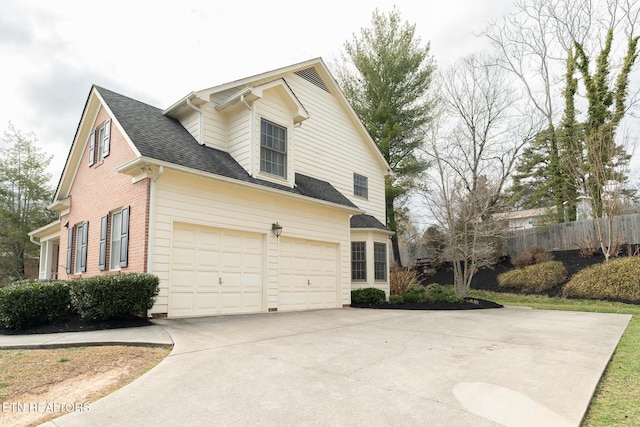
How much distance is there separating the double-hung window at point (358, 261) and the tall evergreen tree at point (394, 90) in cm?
782

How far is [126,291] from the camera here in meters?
7.41

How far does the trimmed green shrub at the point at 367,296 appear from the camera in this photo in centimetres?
1365

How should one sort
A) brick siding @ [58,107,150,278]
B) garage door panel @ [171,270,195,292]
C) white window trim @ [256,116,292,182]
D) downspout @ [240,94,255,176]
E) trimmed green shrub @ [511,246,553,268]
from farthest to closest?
trimmed green shrub @ [511,246,553,268] → white window trim @ [256,116,292,182] → downspout @ [240,94,255,176] → garage door panel @ [171,270,195,292] → brick siding @ [58,107,150,278]

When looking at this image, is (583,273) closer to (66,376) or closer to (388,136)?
(388,136)

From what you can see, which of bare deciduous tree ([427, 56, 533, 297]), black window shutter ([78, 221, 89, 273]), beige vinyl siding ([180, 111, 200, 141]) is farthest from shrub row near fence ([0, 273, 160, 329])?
bare deciduous tree ([427, 56, 533, 297])

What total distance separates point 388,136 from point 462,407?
1938 cm

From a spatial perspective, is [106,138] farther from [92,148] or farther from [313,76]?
[313,76]

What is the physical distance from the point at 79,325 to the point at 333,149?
10.9 metres

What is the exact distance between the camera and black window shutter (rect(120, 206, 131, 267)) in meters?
8.88

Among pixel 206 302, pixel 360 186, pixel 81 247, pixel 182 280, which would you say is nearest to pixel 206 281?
pixel 206 302

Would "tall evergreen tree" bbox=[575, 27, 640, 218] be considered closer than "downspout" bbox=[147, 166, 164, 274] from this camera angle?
No

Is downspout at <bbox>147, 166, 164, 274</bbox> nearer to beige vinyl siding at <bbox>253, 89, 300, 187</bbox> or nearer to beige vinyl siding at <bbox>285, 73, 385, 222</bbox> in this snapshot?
beige vinyl siding at <bbox>253, 89, 300, 187</bbox>

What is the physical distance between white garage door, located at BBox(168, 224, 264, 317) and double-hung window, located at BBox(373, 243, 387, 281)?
566cm

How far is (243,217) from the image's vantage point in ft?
33.6
